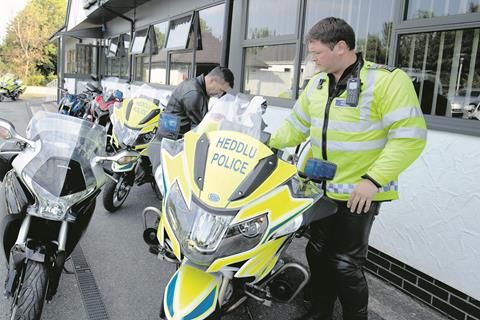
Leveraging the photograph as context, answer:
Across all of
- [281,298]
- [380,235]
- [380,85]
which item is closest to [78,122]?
[281,298]

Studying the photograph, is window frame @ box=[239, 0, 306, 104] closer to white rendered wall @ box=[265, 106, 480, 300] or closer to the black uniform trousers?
white rendered wall @ box=[265, 106, 480, 300]

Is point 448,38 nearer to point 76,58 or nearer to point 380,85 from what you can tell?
point 380,85

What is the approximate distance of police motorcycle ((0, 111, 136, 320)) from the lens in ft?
7.52

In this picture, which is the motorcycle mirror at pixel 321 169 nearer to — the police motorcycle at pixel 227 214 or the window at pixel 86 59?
the police motorcycle at pixel 227 214

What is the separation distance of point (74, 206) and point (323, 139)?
145cm

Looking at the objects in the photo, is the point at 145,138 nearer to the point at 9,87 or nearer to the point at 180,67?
Result: the point at 180,67

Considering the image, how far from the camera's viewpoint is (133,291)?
316 cm

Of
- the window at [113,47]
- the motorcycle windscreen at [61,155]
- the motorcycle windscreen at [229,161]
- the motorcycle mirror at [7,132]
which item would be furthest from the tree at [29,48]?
the motorcycle windscreen at [229,161]

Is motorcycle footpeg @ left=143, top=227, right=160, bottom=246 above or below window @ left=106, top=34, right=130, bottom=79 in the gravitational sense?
below

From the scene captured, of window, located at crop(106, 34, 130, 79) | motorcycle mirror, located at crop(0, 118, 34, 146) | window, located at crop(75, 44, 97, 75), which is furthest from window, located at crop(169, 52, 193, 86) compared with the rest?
window, located at crop(75, 44, 97, 75)

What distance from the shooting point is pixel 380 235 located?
362cm

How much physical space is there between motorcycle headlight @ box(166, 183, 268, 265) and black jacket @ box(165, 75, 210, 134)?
104 inches

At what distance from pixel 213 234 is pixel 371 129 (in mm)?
1011

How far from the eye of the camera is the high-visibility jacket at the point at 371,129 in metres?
2.09
